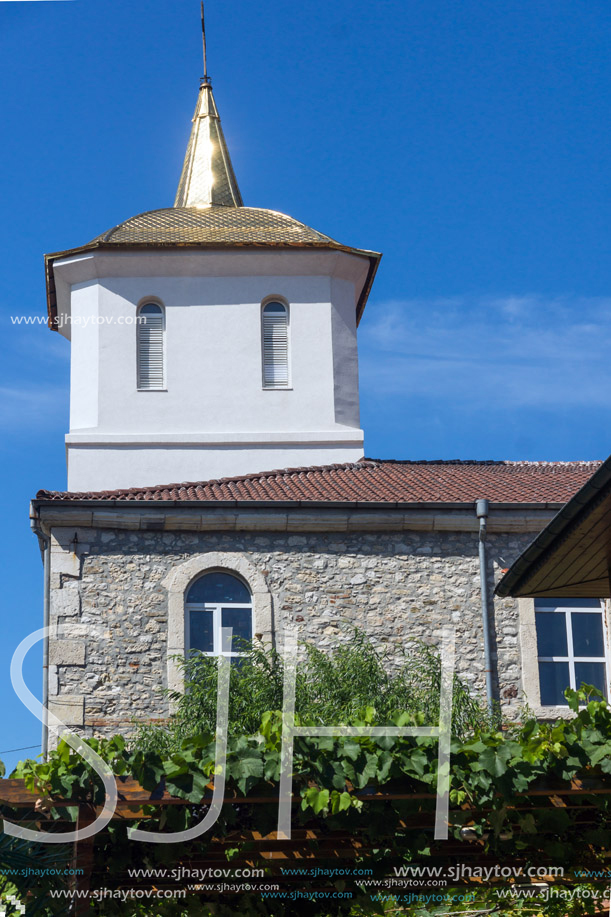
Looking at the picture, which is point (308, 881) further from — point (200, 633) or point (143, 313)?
point (143, 313)

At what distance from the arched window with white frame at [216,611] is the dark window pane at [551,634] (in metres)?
3.64


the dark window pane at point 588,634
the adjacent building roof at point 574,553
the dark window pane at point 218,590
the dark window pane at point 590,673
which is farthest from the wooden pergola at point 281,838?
the dark window pane at point 588,634

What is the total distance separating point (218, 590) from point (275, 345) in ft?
29.8

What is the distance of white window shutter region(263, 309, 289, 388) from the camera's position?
2361 cm

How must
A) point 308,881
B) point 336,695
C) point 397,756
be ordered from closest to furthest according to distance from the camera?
1. point 397,756
2. point 308,881
3. point 336,695

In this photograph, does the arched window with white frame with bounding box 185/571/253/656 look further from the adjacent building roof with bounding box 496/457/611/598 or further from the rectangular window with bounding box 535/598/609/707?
the adjacent building roof with bounding box 496/457/611/598

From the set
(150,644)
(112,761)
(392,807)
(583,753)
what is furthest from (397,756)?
(150,644)

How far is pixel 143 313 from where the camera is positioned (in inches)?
941

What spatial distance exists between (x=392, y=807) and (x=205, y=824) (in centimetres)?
114

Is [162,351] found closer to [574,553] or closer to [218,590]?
[218,590]

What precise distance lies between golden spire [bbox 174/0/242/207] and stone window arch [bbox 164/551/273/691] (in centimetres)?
1368

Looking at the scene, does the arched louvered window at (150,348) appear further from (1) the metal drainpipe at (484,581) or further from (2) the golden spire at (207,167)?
(1) the metal drainpipe at (484,581)

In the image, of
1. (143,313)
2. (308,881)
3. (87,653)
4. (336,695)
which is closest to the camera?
(308,881)

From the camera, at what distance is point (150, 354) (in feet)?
77.2
